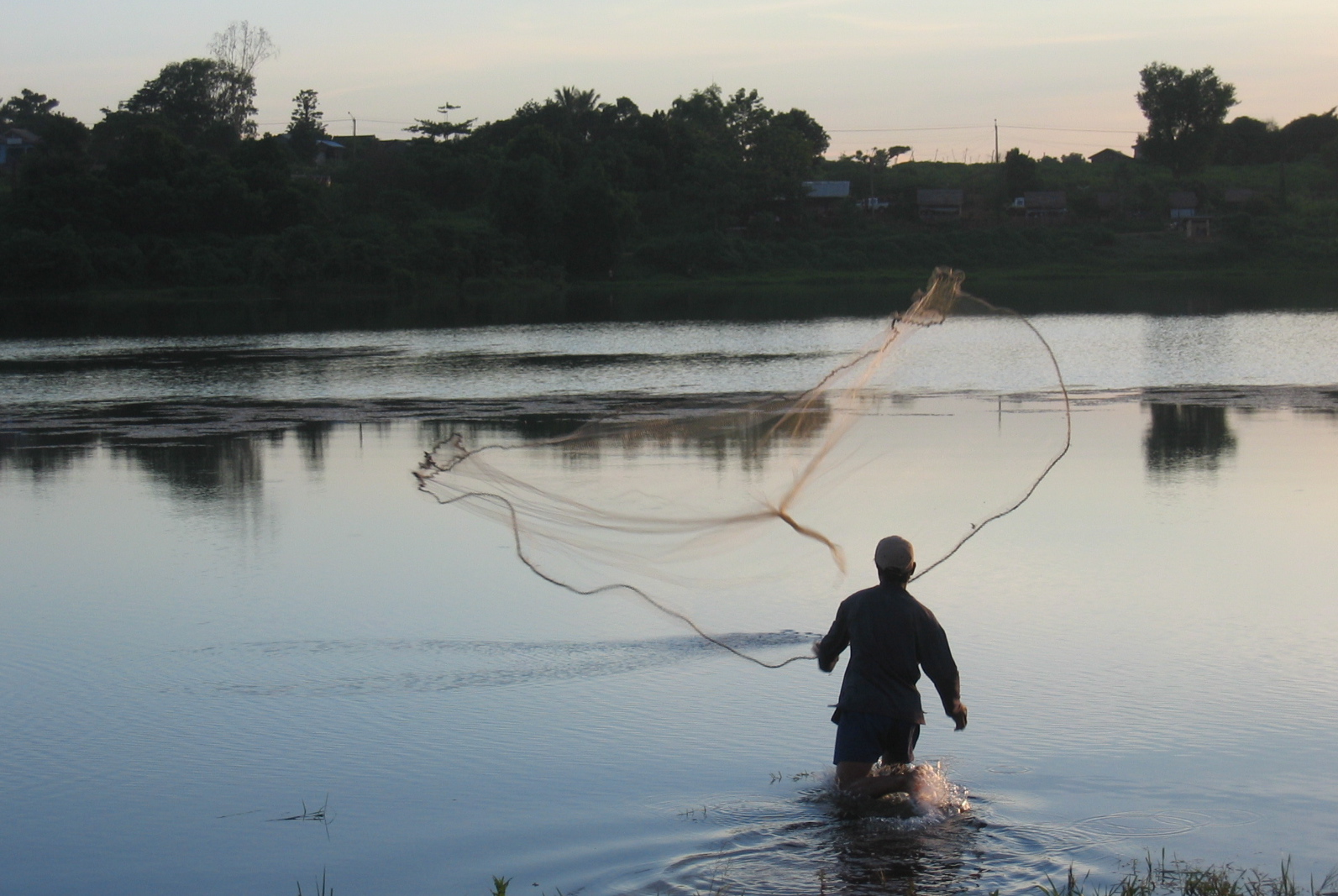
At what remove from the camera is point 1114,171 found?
93.6 metres

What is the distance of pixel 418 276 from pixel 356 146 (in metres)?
37.1

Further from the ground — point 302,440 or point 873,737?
point 302,440

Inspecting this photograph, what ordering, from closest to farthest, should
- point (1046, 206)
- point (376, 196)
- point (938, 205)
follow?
point (376, 196)
point (1046, 206)
point (938, 205)

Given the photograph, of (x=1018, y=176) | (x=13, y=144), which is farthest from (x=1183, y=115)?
(x=13, y=144)

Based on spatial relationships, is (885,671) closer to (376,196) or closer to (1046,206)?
(376,196)

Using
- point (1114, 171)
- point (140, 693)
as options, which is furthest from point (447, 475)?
point (1114, 171)

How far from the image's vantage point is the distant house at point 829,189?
278ft

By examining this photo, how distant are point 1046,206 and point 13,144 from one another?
75.2 m

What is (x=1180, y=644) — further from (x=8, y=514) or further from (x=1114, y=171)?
(x=1114, y=171)

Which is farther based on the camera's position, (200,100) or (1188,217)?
(200,100)

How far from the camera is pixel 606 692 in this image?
23.8 ft

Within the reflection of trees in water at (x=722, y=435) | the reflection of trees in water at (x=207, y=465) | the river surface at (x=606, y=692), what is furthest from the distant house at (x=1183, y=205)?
the reflection of trees in water at (x=722, y=435)

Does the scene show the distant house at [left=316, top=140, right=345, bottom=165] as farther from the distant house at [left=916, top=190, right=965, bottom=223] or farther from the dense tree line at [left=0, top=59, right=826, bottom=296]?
the distant house at [left=916, top=190, right=965, bottom=223]

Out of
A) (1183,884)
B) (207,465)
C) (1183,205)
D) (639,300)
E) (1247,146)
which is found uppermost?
(1247,146)
